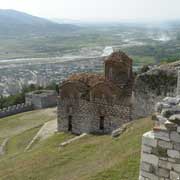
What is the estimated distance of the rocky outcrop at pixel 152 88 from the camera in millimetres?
18016

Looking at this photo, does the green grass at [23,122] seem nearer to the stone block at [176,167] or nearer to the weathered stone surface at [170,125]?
the stone block at [176,167]

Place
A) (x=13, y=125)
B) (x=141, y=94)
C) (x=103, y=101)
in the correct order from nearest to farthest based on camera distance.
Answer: (x=141, y=94) → (x=103, y=101) → (x=13, y=125)

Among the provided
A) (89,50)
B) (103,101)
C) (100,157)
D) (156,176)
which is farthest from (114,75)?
(89,50)

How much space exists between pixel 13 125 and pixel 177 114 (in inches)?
887

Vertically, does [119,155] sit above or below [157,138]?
below

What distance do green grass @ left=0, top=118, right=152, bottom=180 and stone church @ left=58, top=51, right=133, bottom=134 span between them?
394 cm

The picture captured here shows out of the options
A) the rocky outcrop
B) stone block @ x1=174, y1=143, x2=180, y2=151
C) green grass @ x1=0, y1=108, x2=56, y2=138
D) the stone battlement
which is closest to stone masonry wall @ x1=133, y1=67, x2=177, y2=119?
the rocky outcrop

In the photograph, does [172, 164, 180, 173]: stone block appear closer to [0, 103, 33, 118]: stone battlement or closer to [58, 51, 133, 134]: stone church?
[58, 51, 133, 134]: stone church

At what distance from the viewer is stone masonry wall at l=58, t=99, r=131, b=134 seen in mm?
19964

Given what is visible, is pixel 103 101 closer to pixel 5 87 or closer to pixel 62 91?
pixel 62 91

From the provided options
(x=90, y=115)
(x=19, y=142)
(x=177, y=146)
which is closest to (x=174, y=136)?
(x=177, y=146)

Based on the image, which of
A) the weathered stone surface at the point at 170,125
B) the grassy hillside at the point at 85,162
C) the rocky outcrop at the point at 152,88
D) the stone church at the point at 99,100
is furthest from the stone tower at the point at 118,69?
the weathered stone surface at the point at 170,125

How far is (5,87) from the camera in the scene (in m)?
79.6

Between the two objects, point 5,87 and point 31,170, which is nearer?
point 31,170
